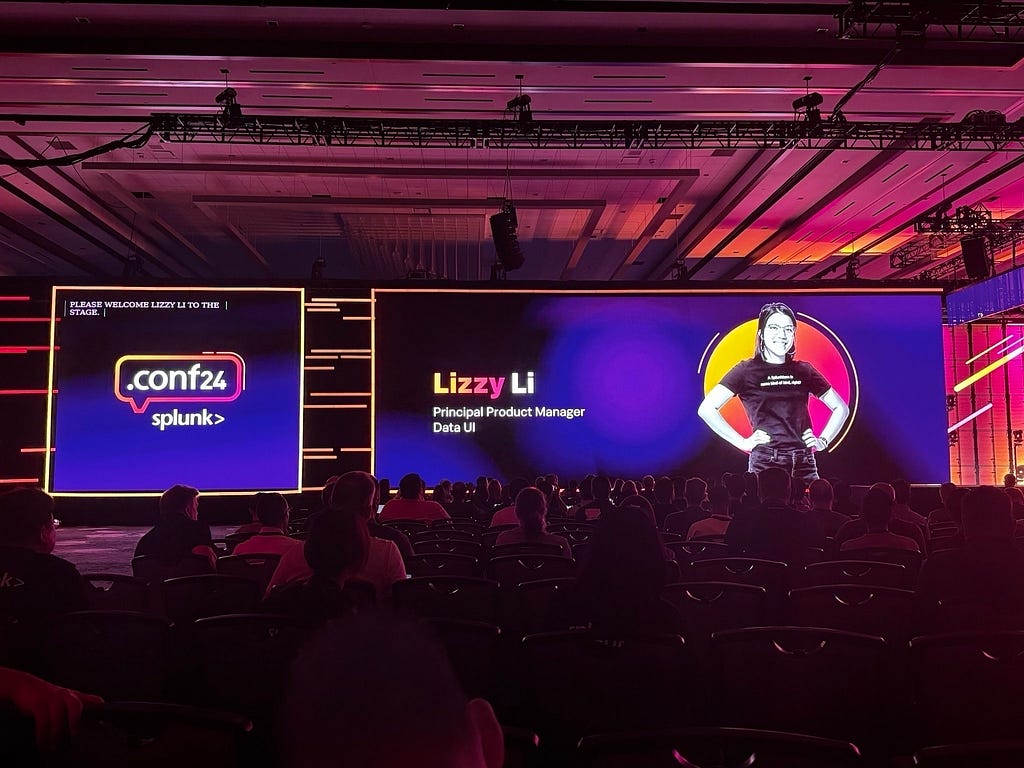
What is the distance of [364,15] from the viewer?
7.83 m

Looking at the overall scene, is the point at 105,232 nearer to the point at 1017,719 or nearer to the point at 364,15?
the point at 364,15

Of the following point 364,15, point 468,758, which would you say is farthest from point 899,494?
point 468,758

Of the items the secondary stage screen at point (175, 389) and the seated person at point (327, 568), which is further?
the secondary stage screen at point (175, 389)

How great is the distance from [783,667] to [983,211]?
13575 mm

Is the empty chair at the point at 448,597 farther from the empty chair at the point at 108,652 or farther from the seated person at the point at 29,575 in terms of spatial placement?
the seated person at the point at 29,575

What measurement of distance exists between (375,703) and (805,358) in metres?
14.8

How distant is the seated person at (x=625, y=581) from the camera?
277 centimetres

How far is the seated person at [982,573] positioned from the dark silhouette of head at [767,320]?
1134cm

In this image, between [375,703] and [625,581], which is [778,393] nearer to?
[625,581]

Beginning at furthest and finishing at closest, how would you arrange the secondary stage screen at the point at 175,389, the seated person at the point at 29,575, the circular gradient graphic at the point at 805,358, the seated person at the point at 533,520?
1. the circular gradient graphic at the point at 805,358
2. the secondary stage screen at the point at 175,389
3. the seated person at the point at 533,520
4. the seated person at the point at 29,575

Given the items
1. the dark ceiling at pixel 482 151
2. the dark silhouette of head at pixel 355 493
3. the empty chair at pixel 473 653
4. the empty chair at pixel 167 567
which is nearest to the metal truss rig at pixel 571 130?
the dark ceiling at pixel 482 151

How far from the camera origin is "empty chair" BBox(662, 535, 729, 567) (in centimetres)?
462

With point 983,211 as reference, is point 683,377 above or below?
below

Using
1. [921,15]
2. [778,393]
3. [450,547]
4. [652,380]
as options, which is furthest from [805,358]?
[450,547]
